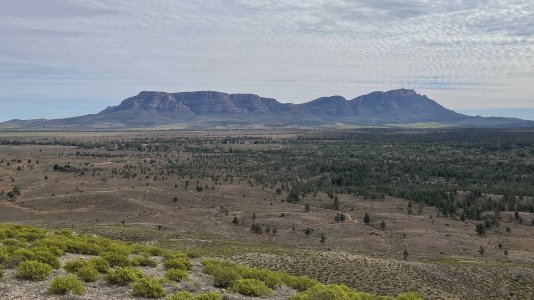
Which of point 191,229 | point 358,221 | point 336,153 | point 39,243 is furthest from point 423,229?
point 336,153

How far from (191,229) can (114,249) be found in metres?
31.4

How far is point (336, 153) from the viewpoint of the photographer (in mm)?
139500

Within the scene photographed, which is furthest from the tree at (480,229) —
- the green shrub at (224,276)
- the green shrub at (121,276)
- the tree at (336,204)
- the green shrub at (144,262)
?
the green shrub at (121,276)

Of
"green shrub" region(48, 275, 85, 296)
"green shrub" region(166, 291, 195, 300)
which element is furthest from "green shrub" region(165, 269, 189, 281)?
"green shrub" region(48, 275, 85, 296)

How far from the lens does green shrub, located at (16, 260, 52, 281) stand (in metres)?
13.9

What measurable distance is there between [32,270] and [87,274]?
158cm

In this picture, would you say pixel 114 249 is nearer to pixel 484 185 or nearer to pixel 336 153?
pixel 484 185

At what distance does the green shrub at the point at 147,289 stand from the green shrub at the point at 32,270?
9.28 ft

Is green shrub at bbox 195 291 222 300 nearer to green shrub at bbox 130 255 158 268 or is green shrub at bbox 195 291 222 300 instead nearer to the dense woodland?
green shrub at bbox 130 255 158 268

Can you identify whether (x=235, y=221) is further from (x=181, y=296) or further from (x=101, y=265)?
(x=181, y=296)

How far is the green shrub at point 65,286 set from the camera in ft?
42.8

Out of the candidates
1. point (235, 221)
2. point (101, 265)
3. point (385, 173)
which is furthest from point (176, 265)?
point (385, 173)

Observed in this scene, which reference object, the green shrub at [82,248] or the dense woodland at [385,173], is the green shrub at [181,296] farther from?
the dense woodland at [385,173]

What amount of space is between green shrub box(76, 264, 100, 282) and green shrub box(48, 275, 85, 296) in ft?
3.60
